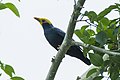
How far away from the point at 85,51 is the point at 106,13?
26 centimetres

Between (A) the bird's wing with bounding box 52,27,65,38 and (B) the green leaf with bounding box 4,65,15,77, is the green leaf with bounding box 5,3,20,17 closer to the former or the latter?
(B) the green leaf with bounding box 4,65,15,77

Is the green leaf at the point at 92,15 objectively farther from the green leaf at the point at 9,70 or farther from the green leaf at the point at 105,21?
the green leaf at the point at 9,70

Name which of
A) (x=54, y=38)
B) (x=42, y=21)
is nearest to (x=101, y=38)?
(x=54, y=38)

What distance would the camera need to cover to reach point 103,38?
7.19ft

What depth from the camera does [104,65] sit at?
2096mm

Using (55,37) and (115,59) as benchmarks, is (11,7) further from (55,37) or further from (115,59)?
(55,37)

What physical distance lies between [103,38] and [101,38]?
0.02 m

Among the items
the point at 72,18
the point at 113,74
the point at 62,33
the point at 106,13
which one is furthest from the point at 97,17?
the point at 62,33

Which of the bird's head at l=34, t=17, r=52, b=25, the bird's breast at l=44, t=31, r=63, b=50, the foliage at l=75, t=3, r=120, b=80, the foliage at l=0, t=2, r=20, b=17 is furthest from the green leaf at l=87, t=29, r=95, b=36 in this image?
the bird's head at l=34, t=17, r=52, b=25

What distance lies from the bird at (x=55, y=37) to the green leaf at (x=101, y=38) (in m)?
1.50

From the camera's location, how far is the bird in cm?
386

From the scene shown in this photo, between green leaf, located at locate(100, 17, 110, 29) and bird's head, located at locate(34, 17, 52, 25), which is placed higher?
bird's head, located at locate(34, 17, 52, 25)

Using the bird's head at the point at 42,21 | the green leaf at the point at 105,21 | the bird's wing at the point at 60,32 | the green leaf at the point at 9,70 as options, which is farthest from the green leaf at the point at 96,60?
the bird's head at the point at 42,21

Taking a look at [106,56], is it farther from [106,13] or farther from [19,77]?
[19,77]
